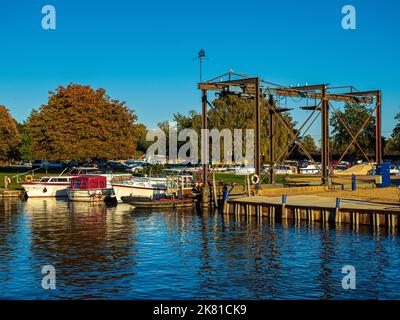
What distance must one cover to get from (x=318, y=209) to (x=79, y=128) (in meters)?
47.3

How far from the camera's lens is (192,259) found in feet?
98.8

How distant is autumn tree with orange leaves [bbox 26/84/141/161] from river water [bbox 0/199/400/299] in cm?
3480

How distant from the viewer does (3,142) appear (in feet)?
318

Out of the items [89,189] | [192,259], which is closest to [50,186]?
[89,189]

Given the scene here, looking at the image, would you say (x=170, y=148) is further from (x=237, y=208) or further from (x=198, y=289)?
(x=198, y=289)

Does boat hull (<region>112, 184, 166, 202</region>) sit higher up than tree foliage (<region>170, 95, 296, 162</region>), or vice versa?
tree foliage (<region>170, 95, 296, 162</region>)

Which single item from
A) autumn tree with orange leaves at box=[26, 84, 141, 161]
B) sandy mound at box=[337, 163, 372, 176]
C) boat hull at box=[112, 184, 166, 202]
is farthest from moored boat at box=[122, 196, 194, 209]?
sandy mound at box=[337, 163, 372, 176]

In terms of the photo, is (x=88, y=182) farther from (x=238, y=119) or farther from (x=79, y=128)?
(x=238, y=119)

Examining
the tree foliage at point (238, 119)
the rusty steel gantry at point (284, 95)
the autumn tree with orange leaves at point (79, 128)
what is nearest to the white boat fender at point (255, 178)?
the rusty steel gantry at point (284, 95)

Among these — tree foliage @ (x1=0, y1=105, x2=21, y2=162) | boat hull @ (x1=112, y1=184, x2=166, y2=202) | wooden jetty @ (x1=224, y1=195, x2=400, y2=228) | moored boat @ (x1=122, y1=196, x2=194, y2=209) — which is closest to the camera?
wooden jetty @ (x1=224, y1=195, x2=400, y2=228)

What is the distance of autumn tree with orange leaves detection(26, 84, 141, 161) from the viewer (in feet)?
262

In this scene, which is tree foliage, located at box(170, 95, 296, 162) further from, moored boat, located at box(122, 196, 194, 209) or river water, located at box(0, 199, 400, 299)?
river water, located at box(0, 199, 400, 299)

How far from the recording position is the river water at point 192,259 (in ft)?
77.8

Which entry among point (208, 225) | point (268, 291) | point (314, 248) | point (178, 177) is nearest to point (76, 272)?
Answer: point (268, 291)
